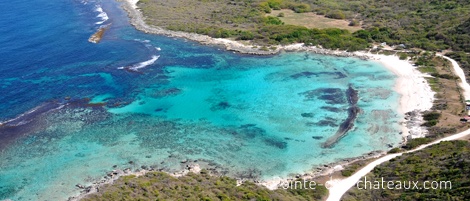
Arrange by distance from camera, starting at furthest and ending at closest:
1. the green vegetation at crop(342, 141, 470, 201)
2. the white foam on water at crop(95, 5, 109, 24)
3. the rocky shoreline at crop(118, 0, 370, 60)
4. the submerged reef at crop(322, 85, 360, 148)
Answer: the white foam on water at crop(95, 5, 109, 24) → the rocky shoreline at crop(118, 0, 370, 60) → the submerged reef at crop(322, 85, 360, 148) → the green vegetation at crop(342, 141, 470, 201)

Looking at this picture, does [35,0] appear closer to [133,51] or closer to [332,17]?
[133,51]

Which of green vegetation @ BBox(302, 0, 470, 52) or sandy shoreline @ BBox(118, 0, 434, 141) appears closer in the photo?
sandy shoreline @ BBox(118, 0, 434, 141)

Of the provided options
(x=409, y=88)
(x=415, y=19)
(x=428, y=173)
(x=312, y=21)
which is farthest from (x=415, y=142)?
(x=312, y=21)

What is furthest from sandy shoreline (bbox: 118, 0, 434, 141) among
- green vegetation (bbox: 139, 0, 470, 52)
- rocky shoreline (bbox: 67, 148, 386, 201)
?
rocky shoreline (bbox: 67, 148, 386, 201)

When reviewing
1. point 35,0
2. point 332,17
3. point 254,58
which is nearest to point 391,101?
point 254,58

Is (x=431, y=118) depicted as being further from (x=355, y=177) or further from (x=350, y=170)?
(x=355, y=177)

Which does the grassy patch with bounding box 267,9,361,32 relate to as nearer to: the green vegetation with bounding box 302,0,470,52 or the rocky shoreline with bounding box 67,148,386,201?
the green vegetation with bounding box 302,0,470,52
